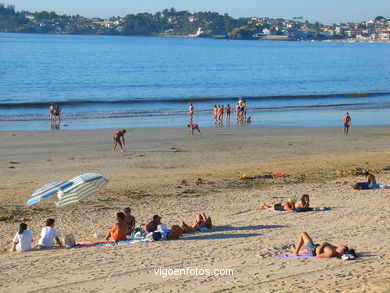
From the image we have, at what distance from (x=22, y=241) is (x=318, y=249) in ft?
18.6

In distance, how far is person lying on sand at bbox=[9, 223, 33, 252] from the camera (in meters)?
12.3

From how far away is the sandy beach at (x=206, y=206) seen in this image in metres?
10.2

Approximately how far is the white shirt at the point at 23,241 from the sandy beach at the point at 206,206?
270 mm

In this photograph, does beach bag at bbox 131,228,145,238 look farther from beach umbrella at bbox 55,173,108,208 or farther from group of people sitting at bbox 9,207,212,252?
beach umbrella at bbox 55,173,108,208

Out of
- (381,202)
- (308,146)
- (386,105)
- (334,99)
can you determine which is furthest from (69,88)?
(381,202)

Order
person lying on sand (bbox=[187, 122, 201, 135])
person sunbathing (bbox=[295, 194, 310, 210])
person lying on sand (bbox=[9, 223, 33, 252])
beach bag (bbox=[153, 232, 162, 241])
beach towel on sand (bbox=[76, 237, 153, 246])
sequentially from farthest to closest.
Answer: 1. person lying on sand (bbox=[187, 122, 201, 135])
2. person sunbathing (bbox=[295, 194, 310, 210])
3. beach bag (bbox=[153, 232, 162, 241])
4. beach towel on sand (bbox=[76, 237, 153, 246])
5. person lying on sand (bbox=[9, 223, 33, 252])

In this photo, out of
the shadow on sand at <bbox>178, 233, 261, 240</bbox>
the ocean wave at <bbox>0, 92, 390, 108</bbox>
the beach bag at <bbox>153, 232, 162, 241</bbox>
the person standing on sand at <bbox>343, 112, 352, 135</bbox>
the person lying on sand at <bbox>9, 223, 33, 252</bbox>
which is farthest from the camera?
the ocean wave at <bbox>0, 92, 390, 108</bbox>

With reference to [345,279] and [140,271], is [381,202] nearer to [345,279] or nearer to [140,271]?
[345,279]

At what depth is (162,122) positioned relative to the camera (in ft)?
118

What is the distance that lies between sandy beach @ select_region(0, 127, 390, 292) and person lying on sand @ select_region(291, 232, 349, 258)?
0.67ft

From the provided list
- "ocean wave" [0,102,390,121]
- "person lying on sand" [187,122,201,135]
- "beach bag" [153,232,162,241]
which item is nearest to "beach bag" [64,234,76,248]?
"beach bag" [153,232,162,241]

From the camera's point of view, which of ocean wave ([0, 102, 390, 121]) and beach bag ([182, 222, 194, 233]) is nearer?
beach bag ([182, 222, 194, 233])

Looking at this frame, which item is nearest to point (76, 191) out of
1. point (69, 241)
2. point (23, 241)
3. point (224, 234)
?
point (69, 241)

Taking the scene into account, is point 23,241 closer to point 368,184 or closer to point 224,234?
point 224,234
